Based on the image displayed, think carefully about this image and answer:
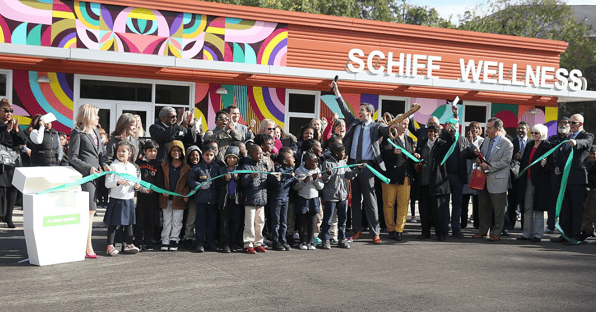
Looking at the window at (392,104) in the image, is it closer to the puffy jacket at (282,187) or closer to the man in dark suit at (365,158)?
the man in dark suit at (365,158)

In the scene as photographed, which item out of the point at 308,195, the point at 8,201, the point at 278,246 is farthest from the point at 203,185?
the point at 8,201

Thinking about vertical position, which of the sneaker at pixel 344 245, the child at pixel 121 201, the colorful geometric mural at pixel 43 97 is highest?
the colorful geometric mural at pixel 43 97

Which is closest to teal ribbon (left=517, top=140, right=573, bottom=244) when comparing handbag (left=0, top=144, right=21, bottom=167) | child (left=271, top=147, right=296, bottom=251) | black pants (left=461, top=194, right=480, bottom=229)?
black pants (left=461, top=194, right=480, bottom=229)

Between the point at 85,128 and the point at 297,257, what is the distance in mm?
3182

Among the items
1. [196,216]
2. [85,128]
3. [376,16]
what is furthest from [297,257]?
[376,16]

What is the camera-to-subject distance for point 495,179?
960cm

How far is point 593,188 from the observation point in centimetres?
959

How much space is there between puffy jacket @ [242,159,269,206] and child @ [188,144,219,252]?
1.42ft

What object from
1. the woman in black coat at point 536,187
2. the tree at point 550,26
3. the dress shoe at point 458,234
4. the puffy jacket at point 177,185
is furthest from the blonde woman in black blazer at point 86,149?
the tree at point 550,26

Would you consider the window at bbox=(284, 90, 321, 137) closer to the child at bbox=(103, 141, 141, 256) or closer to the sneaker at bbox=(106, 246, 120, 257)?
the child at bbox=(103, 141, 141, 256)

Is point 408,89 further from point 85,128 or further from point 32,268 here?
point 32,268

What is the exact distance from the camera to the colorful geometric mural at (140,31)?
46.0 ft

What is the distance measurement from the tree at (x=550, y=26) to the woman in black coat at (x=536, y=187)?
3657 centimetres

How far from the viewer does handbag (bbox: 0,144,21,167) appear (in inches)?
352
